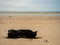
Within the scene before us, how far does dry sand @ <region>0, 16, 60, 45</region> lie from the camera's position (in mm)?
900

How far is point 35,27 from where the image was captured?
987 mm

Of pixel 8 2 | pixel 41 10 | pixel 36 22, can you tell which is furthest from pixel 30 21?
pixel 8 2

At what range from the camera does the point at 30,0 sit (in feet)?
3.62

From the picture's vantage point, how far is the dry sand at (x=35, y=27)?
0.90m

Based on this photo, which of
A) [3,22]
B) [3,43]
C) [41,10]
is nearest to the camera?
[3,43]

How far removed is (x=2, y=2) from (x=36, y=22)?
1.32 feet

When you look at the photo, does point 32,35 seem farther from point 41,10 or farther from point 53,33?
point 41,10

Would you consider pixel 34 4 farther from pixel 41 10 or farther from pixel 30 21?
pixel 30 21

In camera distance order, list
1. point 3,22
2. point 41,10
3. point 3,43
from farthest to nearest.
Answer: point 41,10 < point 3,22 < point 3,43

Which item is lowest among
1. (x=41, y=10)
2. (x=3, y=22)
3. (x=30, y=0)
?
(x=3, y=22)

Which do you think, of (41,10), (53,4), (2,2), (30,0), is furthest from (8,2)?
(53,4)

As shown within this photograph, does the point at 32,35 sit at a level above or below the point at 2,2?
below

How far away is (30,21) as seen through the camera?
1019mm

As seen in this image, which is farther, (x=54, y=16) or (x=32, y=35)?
(x=54, y=16)
